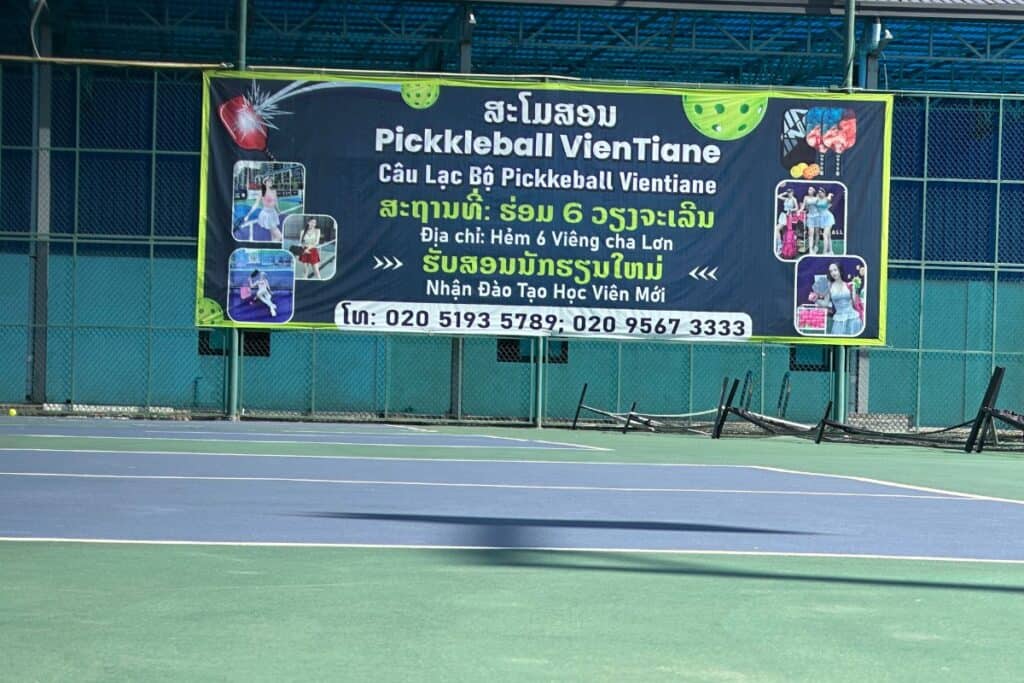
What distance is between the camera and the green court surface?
13.6 ft

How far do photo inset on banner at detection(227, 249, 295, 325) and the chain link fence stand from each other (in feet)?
18.1

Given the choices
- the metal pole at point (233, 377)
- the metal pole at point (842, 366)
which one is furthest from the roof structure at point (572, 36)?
the metal pole at point (233, 377)

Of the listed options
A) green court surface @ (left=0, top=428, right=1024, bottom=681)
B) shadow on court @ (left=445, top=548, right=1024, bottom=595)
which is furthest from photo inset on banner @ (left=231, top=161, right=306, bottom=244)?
shadow on court @ (left=445, top=548, right=1024, bottom=595)

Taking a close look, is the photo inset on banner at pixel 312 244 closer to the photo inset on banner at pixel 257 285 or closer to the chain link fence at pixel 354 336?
the photo inset on banner at pixel 257 285

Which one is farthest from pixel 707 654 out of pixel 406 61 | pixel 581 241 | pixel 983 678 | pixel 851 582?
pixel 406 61

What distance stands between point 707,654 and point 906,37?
32743 millimetres

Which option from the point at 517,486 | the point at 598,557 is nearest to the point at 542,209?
the point at 517,486

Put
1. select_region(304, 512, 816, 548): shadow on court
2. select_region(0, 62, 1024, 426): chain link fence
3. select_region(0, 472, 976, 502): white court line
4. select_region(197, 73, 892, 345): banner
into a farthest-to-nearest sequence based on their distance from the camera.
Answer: select_region(0, 62, 1024, 426): chain link fence < select_region(197, 73, 892, 345): banner < select_region(0, 472, 976, 502): white court line < select_region(304, 512, 816, 548): shadow on court

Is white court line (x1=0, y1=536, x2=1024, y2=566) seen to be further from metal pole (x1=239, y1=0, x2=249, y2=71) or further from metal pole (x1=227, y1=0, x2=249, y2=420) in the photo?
metal pole (x1=239, y1=0, x2=249, y2=71)

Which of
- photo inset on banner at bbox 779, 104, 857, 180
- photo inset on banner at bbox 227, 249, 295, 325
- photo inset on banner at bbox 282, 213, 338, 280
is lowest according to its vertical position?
photo inset on banner at bbox 227, 249, 295, 325

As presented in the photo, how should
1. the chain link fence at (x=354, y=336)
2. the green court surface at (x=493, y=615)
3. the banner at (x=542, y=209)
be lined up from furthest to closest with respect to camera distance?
the chain link fence at (x=354, y=336), the banner at (x=542, y=209), the green court surface at (x=493, y=615)

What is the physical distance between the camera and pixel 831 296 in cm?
2372

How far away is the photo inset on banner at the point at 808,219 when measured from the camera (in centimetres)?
2369

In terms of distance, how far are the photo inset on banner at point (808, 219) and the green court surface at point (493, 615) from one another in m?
17.3
